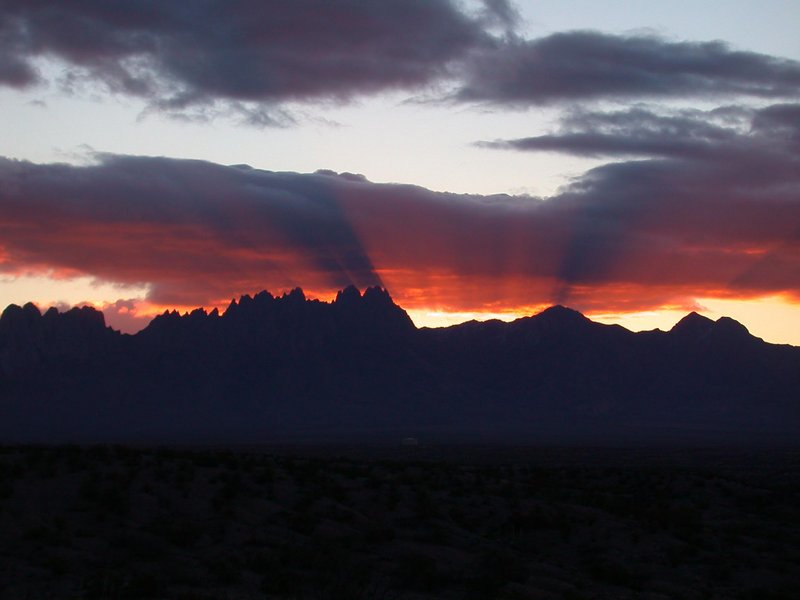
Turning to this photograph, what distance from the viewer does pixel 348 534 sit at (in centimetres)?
2880

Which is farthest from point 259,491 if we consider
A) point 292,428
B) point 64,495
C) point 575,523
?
point 292,428

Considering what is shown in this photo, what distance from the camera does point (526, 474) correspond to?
49.6 meters

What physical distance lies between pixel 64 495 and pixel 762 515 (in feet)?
91.4

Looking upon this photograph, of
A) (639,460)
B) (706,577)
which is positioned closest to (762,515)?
(706,577)

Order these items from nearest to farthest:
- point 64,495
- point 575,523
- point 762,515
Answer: point 64,495 < point 575,523 < point 762,515

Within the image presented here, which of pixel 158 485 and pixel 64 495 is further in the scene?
pixel 158 485

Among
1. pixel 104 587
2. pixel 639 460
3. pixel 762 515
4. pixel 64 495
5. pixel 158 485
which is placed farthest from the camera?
pixel 639 460

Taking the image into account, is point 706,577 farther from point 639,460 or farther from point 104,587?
point 639,460

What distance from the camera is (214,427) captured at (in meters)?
196

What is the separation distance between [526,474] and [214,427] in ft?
507

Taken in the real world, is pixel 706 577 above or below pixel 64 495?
below

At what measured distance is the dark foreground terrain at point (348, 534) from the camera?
73.6 feet

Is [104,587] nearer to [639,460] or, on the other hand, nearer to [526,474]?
[526,474]

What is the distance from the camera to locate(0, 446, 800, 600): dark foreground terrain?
2244cm
